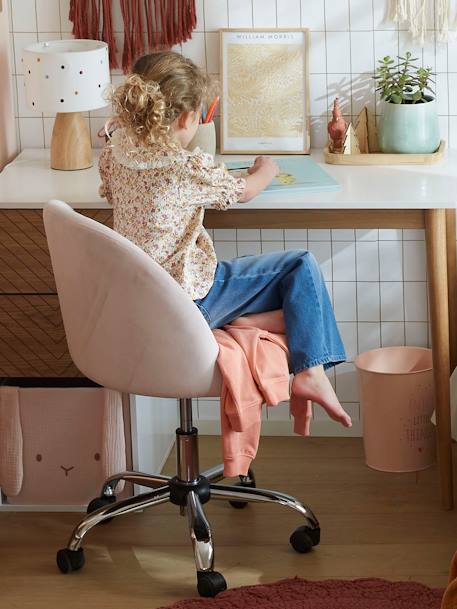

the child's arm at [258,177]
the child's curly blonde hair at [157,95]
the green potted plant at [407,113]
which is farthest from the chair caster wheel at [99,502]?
the green potted plant at [407,113]

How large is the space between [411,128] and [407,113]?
0.04 meters

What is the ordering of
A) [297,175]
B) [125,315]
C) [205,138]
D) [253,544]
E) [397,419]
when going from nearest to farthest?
[125,315]
[253,544]
[297,175]
[205,138]
[397,419]

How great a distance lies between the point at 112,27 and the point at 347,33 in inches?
24.9

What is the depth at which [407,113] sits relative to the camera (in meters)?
2.86

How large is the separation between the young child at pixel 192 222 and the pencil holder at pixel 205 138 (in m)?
0.41

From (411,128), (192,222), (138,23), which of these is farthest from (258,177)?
(138,23)

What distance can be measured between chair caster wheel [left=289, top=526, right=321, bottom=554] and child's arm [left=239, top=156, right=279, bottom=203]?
766 mm

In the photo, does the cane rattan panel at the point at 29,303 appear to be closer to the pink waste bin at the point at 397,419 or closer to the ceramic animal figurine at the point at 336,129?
the ceramic animal figurine at the point at 336,129

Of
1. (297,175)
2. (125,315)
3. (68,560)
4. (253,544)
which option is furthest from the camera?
(297,175)

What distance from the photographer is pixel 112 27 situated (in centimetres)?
299

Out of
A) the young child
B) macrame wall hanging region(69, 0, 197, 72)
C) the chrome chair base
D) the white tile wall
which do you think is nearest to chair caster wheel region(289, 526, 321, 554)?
the chrome chair base

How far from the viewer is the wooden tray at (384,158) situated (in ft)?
9.29

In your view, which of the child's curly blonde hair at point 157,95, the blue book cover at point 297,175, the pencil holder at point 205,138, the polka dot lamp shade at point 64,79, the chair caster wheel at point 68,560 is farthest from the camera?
the pencil holder at point 205,138

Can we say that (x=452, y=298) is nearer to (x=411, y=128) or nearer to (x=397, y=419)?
(x=397, y=419)
